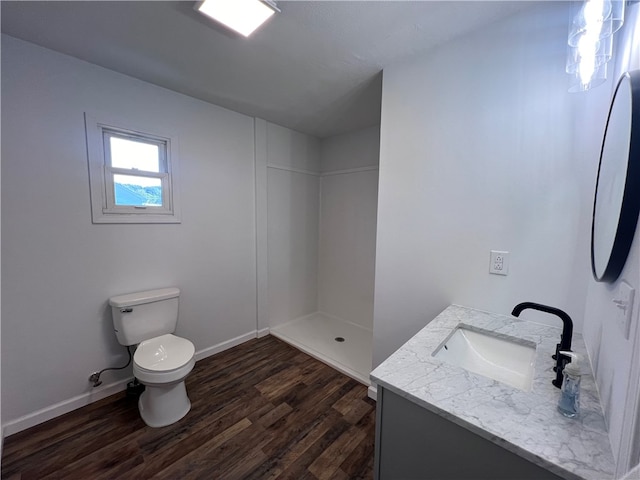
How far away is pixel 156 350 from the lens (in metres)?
1.84

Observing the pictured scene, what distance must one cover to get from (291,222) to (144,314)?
71.5 inches

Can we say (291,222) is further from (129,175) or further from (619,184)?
(619,184)

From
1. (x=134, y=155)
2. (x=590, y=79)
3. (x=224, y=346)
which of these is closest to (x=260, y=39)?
(x=134, y=155)

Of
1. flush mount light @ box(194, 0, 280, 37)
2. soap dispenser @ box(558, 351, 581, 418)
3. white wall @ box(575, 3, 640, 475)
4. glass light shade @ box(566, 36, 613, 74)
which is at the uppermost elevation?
flush mount light @ box(194, 0, 280, 37)

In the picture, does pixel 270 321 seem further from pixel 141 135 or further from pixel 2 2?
pixel 2 2

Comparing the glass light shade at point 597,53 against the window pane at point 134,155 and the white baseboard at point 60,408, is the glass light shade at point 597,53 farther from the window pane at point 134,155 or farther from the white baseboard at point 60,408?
the white baseboard at point 60,408

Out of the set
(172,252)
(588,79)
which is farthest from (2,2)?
(588,79)

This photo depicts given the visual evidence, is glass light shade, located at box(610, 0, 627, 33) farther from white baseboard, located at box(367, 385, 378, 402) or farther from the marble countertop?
white baseboard, located at box(367, 385, 378, 402)

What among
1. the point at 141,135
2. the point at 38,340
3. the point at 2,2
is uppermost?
the point at 2,2

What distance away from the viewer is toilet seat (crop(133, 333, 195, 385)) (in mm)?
1638

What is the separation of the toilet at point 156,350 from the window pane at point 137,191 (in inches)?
28.4

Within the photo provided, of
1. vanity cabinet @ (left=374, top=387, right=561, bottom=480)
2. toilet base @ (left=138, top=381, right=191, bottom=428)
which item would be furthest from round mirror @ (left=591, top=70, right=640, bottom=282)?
toilet base @ (left=138, top=381, right=191, bottom=428)

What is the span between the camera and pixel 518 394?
2.69ft

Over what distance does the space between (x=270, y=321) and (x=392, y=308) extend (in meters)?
1.76
